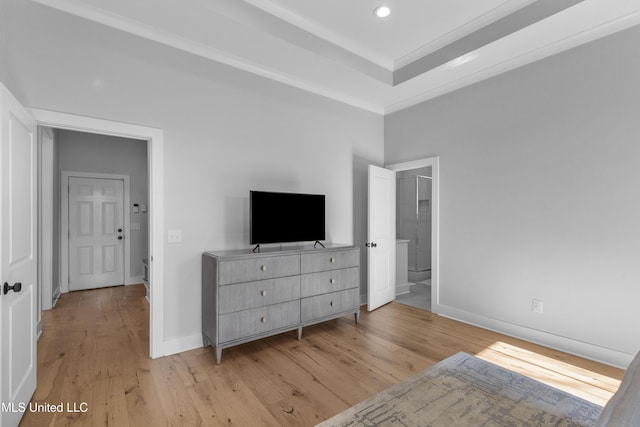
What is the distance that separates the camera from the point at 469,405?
5.54ft

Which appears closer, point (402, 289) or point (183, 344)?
point (183, 344)

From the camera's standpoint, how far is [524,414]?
1629mm

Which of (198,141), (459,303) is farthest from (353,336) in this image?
(198,141)

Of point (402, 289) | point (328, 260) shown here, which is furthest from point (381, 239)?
point (402, 289)

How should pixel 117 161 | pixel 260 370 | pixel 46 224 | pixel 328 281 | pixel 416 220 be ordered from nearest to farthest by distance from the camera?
pixel 260 370 → pixel 328 281 → pixel 46 224 → pixel 117 161 → pixel 416 220

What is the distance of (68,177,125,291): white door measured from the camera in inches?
201

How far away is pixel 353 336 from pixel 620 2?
3.60 m

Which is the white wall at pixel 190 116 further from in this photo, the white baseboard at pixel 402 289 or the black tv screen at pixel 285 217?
the white baseboard at pixel 402 289

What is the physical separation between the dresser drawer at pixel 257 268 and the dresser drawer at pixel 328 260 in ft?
0.38

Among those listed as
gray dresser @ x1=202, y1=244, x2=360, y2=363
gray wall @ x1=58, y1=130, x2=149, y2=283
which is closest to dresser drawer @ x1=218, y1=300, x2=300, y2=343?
gray dresser @ x1=202, y1=244, x2=360, y2=363

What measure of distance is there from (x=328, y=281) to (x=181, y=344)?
157cm

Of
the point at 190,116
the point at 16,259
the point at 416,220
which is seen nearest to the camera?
the point at 16,259

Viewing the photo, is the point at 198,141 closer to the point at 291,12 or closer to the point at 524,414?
the point at 291,12

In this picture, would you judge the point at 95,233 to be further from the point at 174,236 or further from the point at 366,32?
the point at 366,32
